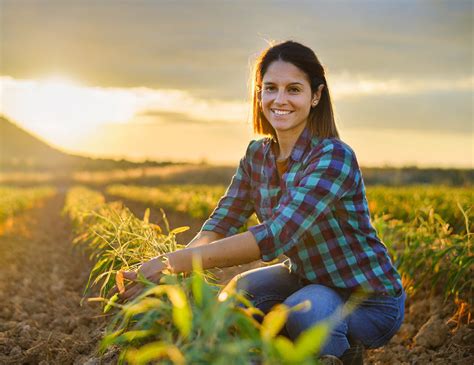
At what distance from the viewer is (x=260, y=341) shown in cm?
150

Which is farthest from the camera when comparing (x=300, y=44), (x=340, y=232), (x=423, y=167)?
(x=423, y=167)

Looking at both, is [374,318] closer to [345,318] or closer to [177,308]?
[345,318]

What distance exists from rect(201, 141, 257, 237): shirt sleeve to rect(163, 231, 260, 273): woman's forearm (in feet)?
2.49

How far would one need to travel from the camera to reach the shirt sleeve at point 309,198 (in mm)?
2322

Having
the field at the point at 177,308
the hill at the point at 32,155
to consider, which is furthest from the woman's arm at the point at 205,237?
the hill at the point at 32,155

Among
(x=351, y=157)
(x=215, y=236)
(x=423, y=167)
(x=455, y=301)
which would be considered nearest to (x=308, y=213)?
(x=351, y=157)

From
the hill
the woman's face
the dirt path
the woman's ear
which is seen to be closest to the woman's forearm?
the woman's face

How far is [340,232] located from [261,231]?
0.48 m

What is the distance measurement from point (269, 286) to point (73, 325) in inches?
78.2

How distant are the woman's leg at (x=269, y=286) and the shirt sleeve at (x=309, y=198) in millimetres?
528

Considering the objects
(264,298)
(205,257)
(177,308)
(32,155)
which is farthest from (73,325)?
(32,155)

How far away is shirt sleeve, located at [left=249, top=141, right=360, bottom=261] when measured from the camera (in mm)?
2322

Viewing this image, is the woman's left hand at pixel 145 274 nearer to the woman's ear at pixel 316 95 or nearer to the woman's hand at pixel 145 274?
the woman's hand at pixel 145 274

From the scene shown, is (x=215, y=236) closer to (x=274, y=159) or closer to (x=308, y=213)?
(x=274, y=159)
